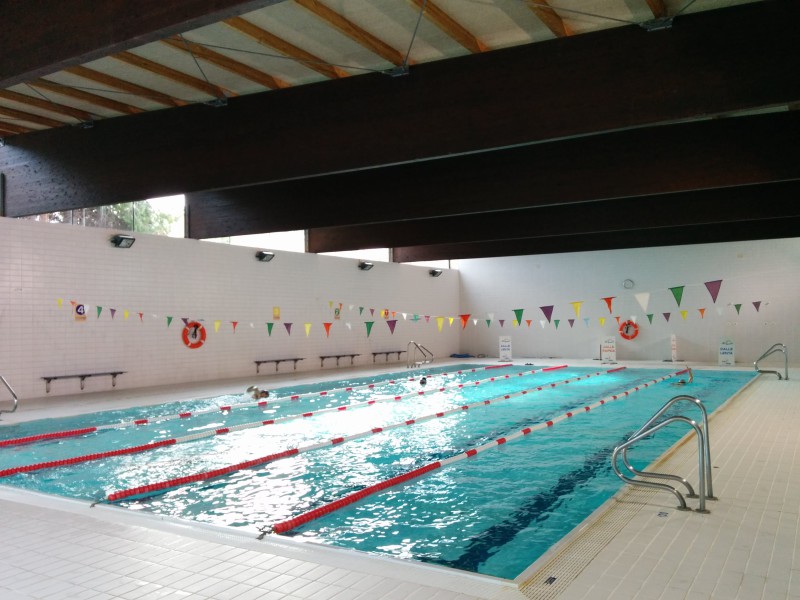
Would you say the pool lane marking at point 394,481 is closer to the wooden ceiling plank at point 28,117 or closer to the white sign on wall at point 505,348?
the wooden ceiling plank at point 28,117

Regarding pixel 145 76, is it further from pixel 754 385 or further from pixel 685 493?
pixel 754 385

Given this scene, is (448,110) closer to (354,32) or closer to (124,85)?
(354,32)

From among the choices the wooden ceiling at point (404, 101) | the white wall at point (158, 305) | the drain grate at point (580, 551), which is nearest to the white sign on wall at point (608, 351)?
the white wall at point (158, 305)

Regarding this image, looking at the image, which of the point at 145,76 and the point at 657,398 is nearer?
the point at 145,76

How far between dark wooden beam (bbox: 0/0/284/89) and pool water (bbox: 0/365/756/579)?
2904mm

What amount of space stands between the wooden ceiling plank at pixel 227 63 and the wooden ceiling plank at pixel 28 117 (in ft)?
10.1

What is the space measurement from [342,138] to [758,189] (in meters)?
6.92

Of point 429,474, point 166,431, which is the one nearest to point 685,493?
point 429,474

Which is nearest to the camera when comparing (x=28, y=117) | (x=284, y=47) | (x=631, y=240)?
(x=284, y=47)

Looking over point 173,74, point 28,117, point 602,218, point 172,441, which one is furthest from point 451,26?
point 602,218

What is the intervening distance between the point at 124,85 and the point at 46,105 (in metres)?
1.27

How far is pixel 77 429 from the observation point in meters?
7.56

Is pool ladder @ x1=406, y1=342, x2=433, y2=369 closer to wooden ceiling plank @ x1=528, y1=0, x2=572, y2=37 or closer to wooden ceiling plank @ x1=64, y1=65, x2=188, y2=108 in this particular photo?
wooden ceiling plank @ x1=64, y1=65, x2=188, y2=108

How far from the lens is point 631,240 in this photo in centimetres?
1470
